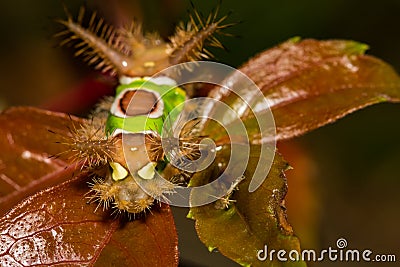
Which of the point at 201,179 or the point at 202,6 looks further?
the point at 202,6

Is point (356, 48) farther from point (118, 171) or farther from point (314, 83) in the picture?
point (118, 171)

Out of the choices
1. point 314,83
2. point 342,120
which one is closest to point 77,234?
point 314,83

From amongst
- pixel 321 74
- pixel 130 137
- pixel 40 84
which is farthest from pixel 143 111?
pixel 40 84

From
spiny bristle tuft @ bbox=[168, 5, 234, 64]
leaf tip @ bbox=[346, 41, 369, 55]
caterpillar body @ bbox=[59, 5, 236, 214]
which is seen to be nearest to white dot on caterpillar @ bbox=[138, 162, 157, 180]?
caterpillar body @ bbox=[59, 5, 236, 214]

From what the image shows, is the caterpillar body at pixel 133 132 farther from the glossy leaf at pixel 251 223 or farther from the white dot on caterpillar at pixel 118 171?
the glossy leaf at pixel 251 223

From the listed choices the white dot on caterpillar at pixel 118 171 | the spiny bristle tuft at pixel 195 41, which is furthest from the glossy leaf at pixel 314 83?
the white dot on caterpillar at pixel 118 171

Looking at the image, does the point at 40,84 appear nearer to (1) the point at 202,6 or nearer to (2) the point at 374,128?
(1) the point at 202,6

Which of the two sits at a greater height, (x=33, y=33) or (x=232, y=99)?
(x=232, y=99)

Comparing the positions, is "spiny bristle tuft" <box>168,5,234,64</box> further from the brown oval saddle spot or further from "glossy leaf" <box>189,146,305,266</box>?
"glossy leaf" <box>189,146,305,266</box>
